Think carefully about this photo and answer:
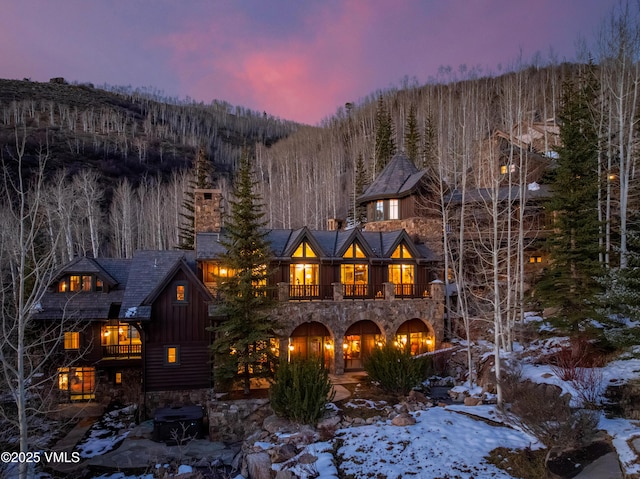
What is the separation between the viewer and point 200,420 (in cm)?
1605

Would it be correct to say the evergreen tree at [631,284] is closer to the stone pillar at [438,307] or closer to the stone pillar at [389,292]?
the stone pillar at [438,307]

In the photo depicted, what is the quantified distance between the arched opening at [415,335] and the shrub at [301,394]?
10298mm

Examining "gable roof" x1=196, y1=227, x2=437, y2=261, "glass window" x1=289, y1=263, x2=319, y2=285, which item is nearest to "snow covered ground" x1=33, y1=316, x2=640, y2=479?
"glass window" x1=289, y1=263, x2=319, y2=285

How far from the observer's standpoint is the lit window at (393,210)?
28844 millimetres

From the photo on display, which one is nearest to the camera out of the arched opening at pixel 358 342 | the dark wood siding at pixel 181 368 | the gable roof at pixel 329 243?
the dark wood siding at pixel 181 368

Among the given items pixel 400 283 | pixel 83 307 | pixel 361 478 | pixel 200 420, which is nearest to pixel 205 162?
pixel 83 307

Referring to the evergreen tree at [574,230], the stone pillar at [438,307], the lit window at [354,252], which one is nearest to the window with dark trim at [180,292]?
the lit window at [354,252]

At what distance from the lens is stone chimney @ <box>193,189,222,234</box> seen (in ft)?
75.7

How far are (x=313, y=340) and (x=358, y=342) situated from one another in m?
2.74

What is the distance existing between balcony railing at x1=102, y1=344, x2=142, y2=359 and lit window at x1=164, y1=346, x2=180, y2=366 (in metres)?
2.34

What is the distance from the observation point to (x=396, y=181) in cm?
2939

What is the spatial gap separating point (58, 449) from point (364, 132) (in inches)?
2495

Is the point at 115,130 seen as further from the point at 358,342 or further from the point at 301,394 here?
the point at 301,394

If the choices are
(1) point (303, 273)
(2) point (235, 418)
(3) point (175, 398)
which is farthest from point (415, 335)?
(3) point (175, 398)
